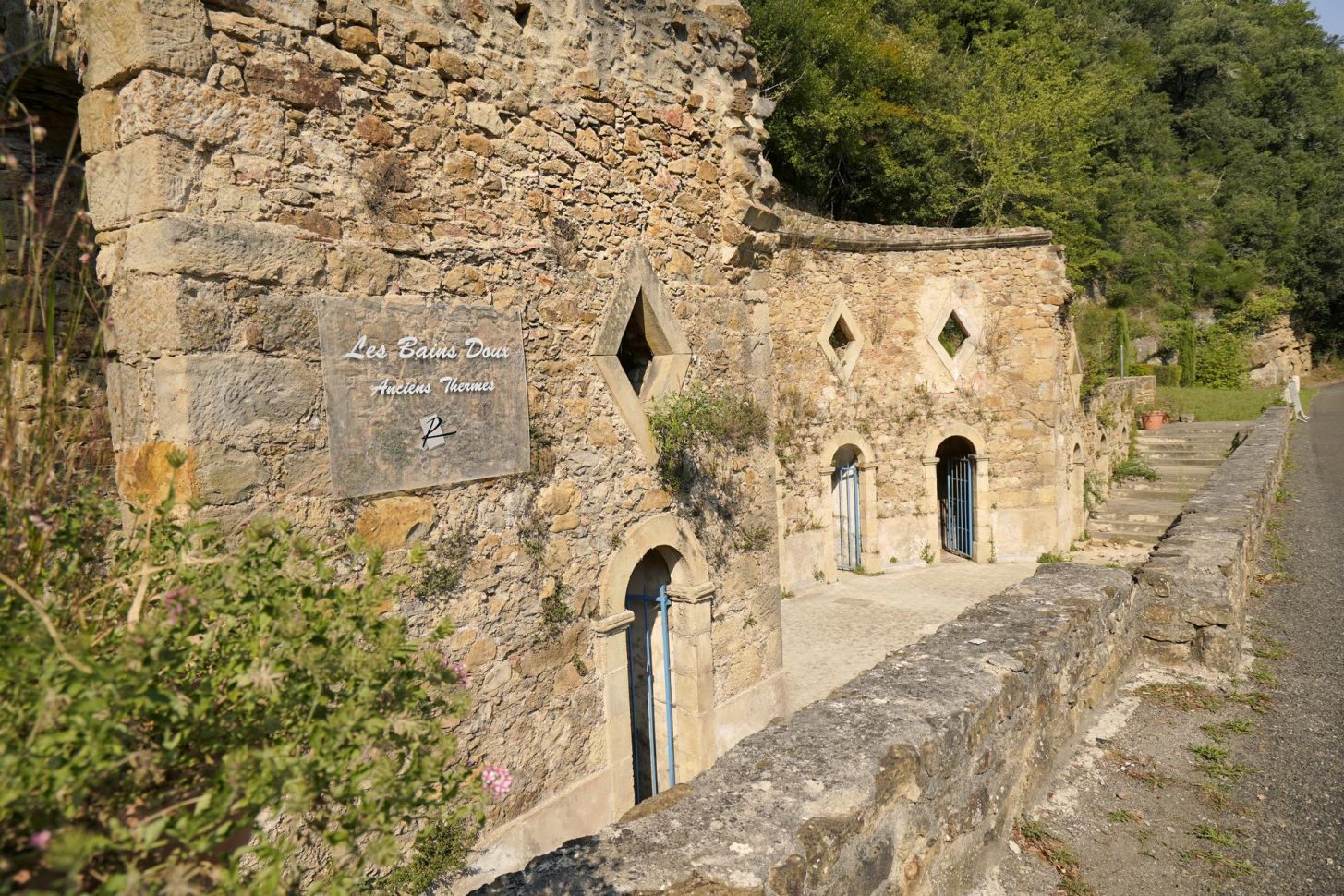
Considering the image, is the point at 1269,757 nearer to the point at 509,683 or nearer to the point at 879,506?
the point at 509,683

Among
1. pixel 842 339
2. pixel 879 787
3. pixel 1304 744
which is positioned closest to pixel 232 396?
pixel 879 787

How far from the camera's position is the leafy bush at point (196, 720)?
1.06 metres

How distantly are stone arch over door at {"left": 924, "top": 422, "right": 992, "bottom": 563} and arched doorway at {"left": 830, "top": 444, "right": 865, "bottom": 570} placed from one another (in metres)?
1.16

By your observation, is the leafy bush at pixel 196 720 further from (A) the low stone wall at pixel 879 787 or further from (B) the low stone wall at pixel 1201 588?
(B) the low stone wall at pixel 1201 588

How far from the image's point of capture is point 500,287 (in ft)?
13.3

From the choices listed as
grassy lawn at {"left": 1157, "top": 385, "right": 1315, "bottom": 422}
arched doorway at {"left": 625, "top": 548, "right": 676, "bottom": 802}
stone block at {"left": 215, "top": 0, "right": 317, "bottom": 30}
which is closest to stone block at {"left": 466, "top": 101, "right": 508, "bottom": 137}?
stone block at {"left": 215, "top": 0, "right": 317, "bottom": 30}

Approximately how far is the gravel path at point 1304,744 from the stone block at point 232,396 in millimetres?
4230

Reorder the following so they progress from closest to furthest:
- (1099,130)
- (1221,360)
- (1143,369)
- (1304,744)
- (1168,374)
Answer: (1304,744)
(1143,369)
(1168,374)
(1221,360)
(1099,130)

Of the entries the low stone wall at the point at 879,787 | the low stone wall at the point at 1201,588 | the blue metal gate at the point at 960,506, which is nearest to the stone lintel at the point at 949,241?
the blue metal gate at the point at 960,506

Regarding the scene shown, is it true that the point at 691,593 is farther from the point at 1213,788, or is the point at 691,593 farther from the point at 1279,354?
the point at 1279,354

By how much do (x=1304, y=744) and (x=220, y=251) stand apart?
5.78 meters

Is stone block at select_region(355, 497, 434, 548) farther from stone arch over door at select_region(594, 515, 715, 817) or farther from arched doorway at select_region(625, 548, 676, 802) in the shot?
arched doorway at select_region(625, 548, 676, 802)

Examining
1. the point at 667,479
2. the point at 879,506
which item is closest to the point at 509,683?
the point at 667,479

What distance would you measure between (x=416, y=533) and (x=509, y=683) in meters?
0.98
